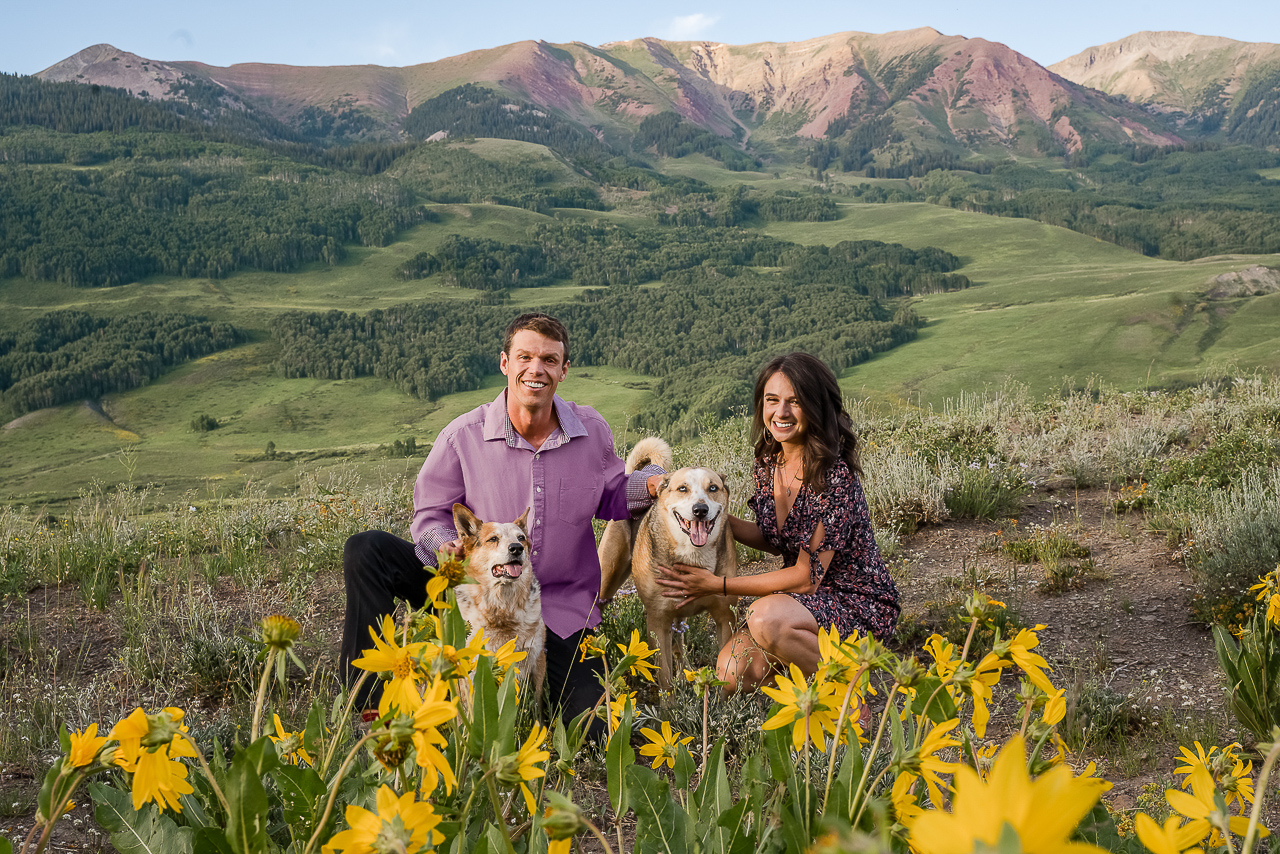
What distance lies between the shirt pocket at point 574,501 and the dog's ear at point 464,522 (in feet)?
2.44

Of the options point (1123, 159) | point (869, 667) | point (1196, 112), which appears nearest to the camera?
point (869, 667)

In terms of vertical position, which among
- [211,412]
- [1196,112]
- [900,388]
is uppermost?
[1196,112]

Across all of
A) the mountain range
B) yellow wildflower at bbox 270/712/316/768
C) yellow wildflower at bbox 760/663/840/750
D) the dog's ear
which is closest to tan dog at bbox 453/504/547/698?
the dog's ear

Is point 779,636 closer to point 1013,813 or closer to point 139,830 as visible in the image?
point 139,830

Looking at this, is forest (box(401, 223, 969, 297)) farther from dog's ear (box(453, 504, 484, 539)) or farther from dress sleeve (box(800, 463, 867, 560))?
dog's ear (box(453, 504, 484, 539))

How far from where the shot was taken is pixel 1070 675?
4.05 metres

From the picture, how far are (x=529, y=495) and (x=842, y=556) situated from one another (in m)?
1.46

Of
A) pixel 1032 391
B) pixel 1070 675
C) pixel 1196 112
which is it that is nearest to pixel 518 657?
pixel 1070 675

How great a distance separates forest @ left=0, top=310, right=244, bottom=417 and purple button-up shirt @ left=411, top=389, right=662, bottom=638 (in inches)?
2633

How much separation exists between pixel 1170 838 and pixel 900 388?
30945 millimetres

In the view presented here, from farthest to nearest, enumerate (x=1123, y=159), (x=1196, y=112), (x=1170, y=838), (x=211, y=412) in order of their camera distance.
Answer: (x=1196, y=112), (x=1123, y=159), (x=211, y=412), (x=1170, y=838)

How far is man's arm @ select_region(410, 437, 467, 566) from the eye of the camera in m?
3.55

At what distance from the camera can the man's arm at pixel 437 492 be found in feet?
11.7

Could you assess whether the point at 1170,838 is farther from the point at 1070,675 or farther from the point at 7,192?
the point at 7,192
